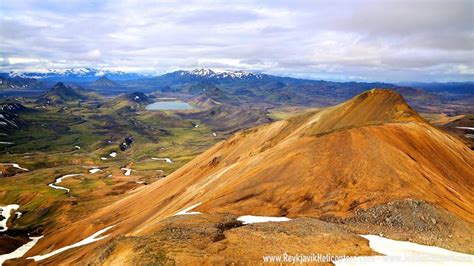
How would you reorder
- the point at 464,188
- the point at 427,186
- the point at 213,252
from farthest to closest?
1. the point at 464,188
2. the point at 427,186
3. the point at 213,252

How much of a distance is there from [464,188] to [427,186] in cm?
1496

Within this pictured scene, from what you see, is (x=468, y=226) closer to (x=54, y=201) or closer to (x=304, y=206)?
(x=304, y=206)

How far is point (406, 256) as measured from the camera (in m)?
33.6

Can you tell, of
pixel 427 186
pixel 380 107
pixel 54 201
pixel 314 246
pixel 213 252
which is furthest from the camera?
pixel 54 201

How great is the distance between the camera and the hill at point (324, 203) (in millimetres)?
34094

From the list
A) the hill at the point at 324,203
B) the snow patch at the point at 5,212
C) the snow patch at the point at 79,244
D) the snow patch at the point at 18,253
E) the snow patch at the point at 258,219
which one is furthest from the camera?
the snow patch at the point at 5,212

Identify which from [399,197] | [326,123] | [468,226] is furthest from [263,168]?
[326,123]

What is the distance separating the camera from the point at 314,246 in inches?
1337

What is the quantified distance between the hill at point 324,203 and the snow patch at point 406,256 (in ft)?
5.41

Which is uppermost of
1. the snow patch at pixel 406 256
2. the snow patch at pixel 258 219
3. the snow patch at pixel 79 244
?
the snow patch at pixel 406 256

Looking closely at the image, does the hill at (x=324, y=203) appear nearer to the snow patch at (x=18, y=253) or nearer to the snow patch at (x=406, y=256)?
the snow patch at (x=406, y=256)

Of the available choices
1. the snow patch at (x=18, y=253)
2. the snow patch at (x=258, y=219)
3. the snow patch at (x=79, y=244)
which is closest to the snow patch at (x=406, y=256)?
the snow patch at (x=258, y=219)

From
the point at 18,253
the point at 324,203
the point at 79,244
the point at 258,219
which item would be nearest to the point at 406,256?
the point at 258,219

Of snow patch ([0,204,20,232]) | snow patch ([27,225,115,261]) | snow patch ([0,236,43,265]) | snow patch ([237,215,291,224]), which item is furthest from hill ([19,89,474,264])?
snow patch ([0,204,20,232])
